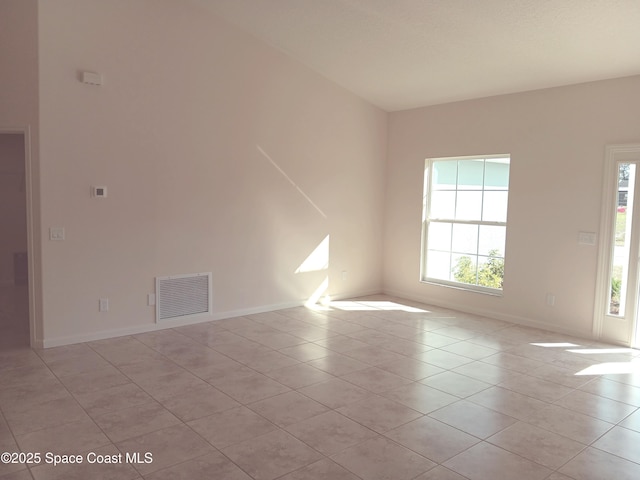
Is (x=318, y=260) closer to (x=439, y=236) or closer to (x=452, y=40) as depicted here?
(x=439, y=236)

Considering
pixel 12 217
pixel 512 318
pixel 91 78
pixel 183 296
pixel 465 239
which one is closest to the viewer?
pixel 91 78

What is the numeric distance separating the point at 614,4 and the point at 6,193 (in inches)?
323

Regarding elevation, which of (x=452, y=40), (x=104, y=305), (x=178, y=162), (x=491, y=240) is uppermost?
(x=452, y=40)

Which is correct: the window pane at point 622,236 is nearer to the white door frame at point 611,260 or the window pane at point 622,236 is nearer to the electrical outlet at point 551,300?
the white door frame at point 611,260

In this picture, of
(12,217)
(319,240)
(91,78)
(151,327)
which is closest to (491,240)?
(319,240)

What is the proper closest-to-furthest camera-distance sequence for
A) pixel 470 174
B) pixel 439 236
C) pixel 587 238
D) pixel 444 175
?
1. pixel 587 238
2. pixel 470 174
3. pixel 444 175
4. pixel 439 236

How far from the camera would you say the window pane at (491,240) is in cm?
586

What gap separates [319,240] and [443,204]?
68.7 inches

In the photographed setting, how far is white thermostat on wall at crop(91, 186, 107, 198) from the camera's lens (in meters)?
Answer: 4.55

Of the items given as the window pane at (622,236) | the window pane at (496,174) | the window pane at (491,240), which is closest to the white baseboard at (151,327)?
the window pane at (491,240)

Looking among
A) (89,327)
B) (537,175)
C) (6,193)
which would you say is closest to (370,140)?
(537,175)

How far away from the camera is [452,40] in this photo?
4648mm

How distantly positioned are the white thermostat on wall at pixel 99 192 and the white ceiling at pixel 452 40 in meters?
2.19

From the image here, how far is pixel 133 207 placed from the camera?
4.80 m
